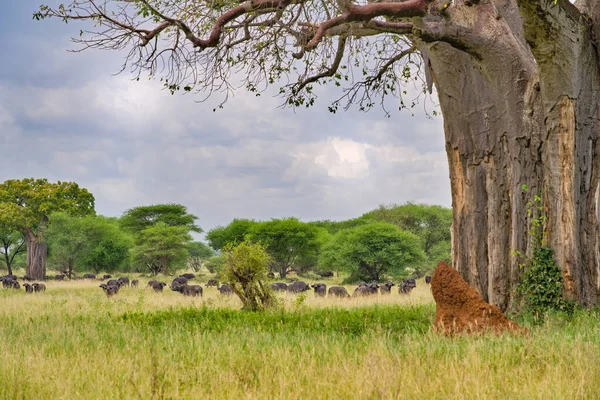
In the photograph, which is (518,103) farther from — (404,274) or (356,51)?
(404,274)

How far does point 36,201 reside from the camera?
45094 millimetres

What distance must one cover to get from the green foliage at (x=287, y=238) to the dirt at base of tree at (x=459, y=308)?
1411 inches

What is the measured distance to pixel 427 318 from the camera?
13570 mm

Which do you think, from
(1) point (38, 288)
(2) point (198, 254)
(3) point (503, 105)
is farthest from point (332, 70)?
(2) point (198, 254)

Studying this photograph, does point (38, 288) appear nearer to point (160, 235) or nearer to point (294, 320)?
point (160, 235)

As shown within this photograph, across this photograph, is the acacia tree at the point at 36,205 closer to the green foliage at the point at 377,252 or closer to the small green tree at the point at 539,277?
the green foliage at the point at 377,252

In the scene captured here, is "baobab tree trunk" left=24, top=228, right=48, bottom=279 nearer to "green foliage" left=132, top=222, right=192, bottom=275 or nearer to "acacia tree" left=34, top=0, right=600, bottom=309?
"green foliage" left=132, top=222, right=192, bottom=275

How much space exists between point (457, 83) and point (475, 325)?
5940 mm

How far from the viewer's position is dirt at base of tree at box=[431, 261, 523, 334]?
1030 centimetres

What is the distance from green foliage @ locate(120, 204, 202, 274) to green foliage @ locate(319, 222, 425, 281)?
14.0m

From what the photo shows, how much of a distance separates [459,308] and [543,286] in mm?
2464

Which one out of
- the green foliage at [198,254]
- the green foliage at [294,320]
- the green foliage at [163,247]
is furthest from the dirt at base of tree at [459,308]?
the green foliage at [198,254]

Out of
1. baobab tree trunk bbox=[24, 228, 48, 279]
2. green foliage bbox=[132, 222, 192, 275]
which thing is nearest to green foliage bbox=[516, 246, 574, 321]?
green foliage bbox=[132, 222, 192, 275]

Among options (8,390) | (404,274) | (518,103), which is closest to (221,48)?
(518,103)
